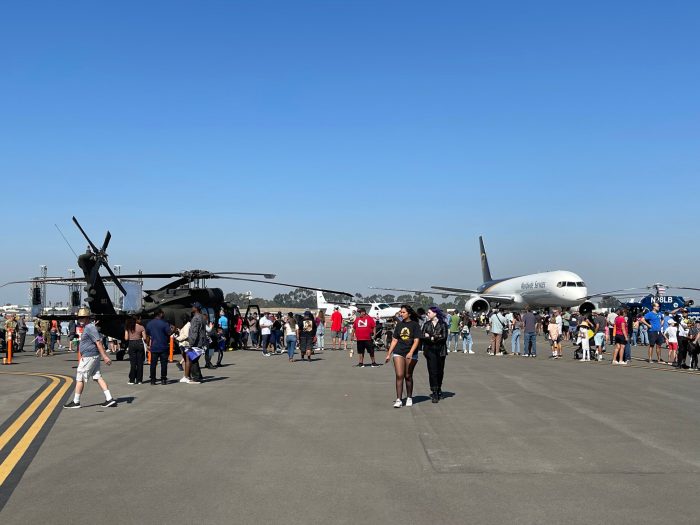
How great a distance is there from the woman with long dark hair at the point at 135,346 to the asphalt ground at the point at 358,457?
1095mm

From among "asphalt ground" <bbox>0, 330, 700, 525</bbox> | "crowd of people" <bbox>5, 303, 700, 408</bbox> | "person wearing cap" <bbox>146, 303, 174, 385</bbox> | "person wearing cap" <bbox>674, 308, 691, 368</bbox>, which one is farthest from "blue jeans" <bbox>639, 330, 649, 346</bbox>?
"person wearing cap" <bbox>146, 303, 174, 385</bbox>

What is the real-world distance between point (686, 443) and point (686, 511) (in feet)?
11.1

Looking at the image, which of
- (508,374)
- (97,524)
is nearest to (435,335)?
(508,374)

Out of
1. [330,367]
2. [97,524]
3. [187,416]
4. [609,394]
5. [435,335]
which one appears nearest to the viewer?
[97,524]

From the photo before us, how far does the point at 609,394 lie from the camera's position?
47.3ft

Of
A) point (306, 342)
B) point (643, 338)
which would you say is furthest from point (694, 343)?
point (643, 338)

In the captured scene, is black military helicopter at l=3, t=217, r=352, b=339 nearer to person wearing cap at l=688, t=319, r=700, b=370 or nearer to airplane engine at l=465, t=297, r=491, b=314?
person wearing cap at l=688, t=319, r=700, b=370

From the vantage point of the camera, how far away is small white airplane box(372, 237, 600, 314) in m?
50.0

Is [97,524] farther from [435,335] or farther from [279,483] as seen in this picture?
[435,335]

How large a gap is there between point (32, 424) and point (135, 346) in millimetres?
5780

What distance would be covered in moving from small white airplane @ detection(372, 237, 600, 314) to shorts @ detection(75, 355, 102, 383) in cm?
3781

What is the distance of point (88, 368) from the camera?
1284cm

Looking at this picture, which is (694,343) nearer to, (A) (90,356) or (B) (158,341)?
(B) (158,341)

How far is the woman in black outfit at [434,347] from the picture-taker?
13180mm
